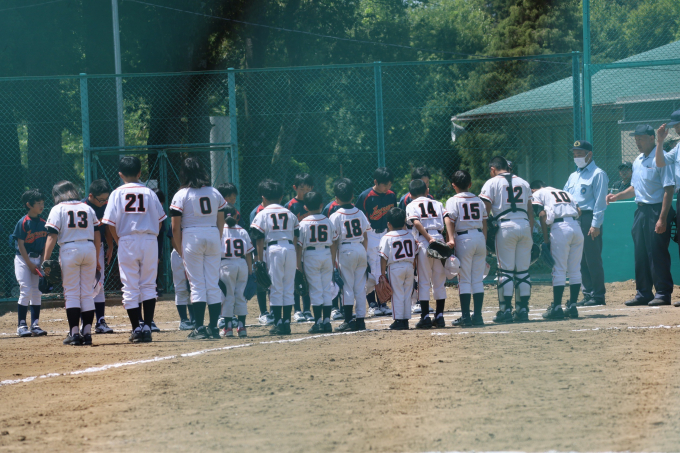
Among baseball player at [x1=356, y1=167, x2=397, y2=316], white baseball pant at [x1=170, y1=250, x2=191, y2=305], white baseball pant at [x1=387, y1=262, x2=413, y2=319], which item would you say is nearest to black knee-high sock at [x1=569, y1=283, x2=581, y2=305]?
white baseball pant at [x1=387, y1=262, x2=413, y2=319]

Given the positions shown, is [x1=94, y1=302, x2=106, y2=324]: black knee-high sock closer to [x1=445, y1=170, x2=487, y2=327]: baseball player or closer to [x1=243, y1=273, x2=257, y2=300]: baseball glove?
[x1=243, y1=273, x2=257, y2=300]: baseball glove

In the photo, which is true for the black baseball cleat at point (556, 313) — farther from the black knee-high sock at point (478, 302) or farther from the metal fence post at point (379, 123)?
the metal fence post at point (379, 123)

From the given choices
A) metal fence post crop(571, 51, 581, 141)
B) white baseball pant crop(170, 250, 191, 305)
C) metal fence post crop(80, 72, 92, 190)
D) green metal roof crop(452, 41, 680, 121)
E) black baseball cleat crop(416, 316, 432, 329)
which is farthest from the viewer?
green metal roof crop(452, 41, 680, 121)

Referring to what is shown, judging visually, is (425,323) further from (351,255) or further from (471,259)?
(351,255)

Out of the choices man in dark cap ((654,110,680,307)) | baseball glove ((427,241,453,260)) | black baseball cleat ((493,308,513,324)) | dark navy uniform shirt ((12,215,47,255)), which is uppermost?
man in dark cap ((654,110,680,307))

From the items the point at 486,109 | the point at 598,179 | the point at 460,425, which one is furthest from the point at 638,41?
the point at 460,425

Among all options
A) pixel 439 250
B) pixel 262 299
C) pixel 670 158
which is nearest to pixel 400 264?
pixel 439 250

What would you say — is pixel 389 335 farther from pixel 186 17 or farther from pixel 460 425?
pixel 186 17

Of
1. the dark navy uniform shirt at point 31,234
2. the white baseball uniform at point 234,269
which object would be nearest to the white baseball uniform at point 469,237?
the white baseball uniform at point 234,269

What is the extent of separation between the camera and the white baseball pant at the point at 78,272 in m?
7.54

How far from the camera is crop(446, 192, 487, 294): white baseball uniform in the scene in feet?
25.2

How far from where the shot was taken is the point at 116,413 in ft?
14.9

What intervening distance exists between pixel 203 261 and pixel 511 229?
10.4ft

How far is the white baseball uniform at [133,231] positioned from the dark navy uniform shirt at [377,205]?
9.03ft
